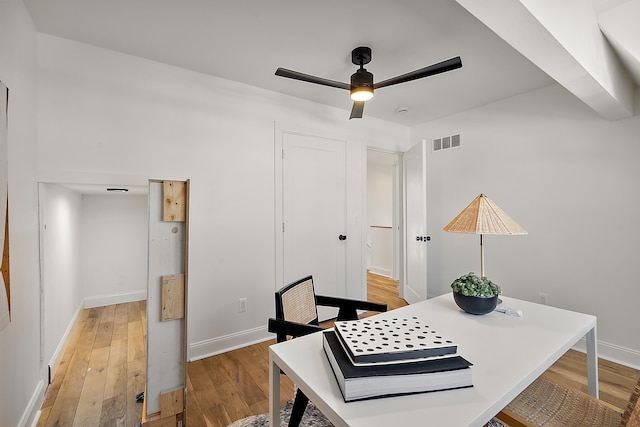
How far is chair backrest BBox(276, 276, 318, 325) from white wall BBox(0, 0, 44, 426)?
3.88 feet

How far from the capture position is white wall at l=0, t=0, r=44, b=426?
1.37 meters

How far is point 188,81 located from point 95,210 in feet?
6.05

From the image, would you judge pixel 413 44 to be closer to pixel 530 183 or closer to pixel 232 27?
pixel 232 27

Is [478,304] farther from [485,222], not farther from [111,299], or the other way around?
[111,299]

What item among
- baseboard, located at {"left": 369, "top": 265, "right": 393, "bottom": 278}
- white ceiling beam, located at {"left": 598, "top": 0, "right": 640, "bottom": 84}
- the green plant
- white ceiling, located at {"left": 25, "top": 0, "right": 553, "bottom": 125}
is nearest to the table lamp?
the green plant

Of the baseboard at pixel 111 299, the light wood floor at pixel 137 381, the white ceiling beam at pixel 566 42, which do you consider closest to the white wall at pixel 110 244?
the baseboard at pixel 111 299

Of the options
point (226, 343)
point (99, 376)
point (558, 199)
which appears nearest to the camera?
point (99, 376)

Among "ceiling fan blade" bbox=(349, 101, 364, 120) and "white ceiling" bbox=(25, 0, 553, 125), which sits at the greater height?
"white ceiling" bbox=(25, 0, 553, 125)

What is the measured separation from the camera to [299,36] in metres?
1.94

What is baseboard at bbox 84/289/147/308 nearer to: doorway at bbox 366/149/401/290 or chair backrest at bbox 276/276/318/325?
chair backrest at bbox 276/276/318/325

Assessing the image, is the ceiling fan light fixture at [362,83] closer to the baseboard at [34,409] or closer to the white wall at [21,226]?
the white wall at [21,226]

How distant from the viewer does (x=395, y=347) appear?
2.60 feet

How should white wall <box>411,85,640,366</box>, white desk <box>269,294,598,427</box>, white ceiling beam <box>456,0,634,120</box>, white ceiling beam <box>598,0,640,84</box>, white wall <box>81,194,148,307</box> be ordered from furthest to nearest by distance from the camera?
1. white wall <box>81,194,148,307</box>
2. white wall <box>411,85,640,366</box>
3. white ceiling beam <box>598,0,640,84</box>
4. white ceiling beam <box>456,0,634,120</box>
5. white desk <box>269,294,598,427</box>

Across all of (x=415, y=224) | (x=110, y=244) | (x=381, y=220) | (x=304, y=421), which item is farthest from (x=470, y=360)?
(x=381, y=220)
